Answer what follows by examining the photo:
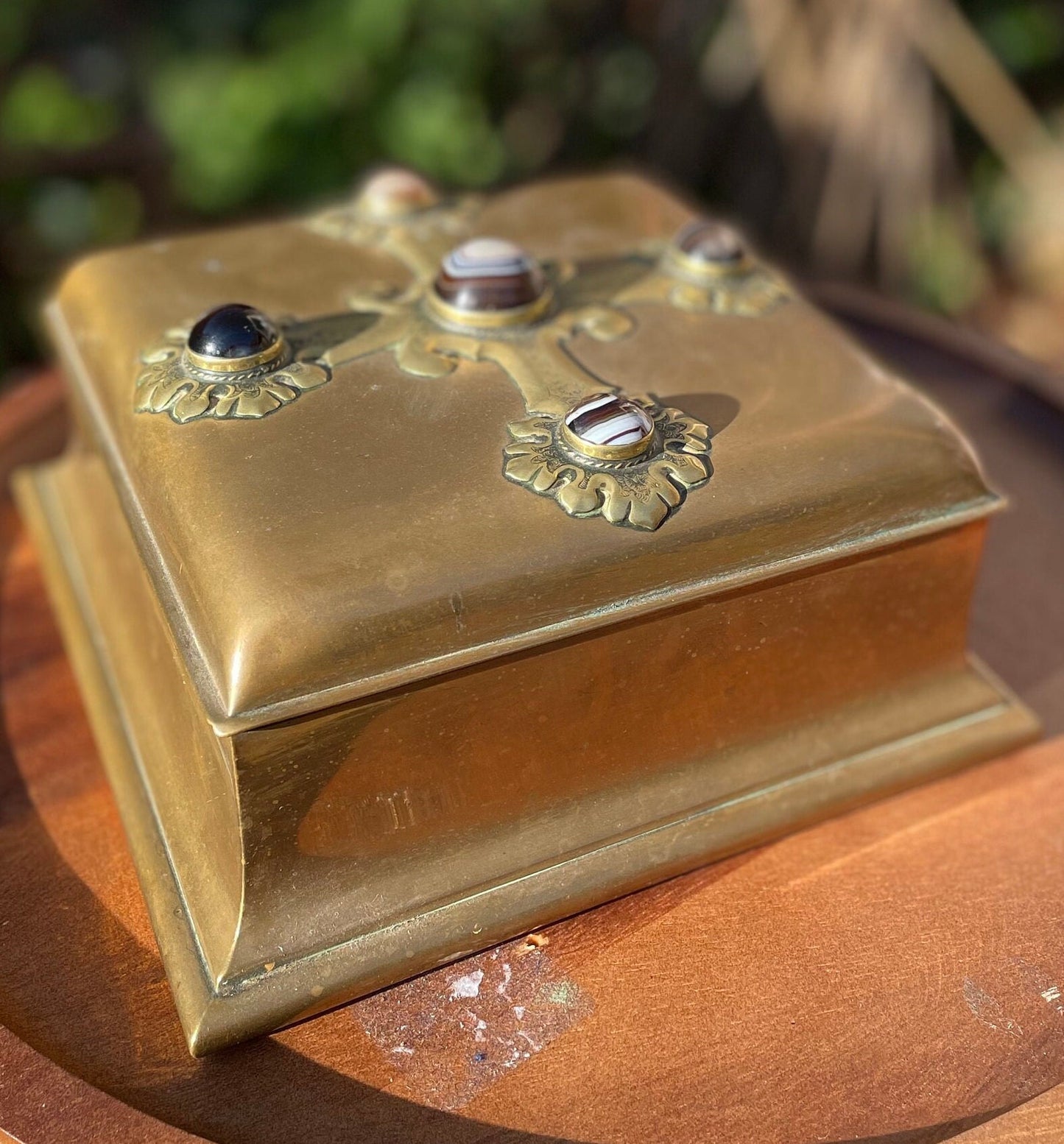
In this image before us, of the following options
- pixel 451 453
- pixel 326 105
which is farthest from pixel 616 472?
pixel 326 105

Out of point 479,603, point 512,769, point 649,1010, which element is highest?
point 479,603

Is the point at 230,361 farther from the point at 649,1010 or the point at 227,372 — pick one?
the point at 649,1010

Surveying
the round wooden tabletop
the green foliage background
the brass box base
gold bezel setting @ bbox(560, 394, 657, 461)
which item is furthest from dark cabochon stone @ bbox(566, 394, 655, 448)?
the green foliage background

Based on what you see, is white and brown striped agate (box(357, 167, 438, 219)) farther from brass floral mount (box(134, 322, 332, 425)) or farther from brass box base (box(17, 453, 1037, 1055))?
brass box base (box(17, 453, 1037, 1055))

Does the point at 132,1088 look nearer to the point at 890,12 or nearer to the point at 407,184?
the point at 407,184

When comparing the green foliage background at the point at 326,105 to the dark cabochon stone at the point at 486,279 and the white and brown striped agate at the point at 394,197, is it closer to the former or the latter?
the white and brown striped agate at the point at 394,197

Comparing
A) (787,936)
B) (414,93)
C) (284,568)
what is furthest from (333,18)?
(787,936)
